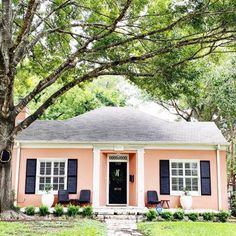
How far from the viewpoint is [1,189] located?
427 inches

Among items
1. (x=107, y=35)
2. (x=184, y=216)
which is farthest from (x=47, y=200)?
(x=107, y=35)

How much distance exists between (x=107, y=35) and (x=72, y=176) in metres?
6.51

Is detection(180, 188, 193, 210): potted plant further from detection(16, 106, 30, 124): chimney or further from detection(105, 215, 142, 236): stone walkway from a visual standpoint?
detection(16, 106, 30, 124): chimney

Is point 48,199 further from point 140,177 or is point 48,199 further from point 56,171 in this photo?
point 140,177

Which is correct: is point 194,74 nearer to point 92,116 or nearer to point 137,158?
point 137,158

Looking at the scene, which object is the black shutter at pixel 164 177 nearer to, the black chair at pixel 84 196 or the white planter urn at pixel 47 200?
the black chair at pixel 84 196

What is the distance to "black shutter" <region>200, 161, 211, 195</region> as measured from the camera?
14.2 meters

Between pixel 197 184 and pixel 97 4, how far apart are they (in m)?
8.54

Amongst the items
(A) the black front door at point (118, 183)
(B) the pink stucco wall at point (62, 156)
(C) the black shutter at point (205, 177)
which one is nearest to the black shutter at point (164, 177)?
(C) the black shutter at point (205, 177)

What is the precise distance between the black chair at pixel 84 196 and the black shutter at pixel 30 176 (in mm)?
2083

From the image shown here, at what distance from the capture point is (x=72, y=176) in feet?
47.2

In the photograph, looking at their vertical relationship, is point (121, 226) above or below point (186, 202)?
below

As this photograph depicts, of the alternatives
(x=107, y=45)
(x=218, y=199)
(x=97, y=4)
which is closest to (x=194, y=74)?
(x=107, y=45)

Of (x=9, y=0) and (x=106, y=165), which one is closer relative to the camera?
(x=9, y=0)
